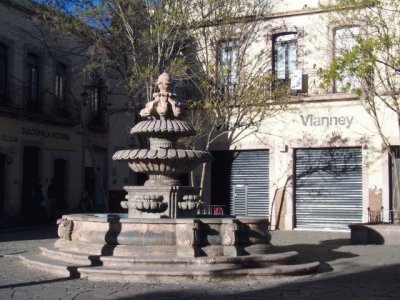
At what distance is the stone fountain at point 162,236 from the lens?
9086mm

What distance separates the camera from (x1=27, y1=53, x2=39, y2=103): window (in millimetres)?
23522

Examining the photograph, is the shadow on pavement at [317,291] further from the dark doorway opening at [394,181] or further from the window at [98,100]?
the window at [98,100]

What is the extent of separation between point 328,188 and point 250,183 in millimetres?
2950

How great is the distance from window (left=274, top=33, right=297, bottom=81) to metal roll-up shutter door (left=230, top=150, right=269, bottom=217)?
9.98 ft

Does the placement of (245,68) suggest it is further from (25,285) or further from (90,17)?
(25,285)

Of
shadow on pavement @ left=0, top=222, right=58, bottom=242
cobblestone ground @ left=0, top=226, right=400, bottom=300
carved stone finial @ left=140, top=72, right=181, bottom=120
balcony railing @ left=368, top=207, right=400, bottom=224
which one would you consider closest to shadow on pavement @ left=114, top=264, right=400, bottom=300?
cobblestone ground @ left=0, top=226, right=400, bottom=300

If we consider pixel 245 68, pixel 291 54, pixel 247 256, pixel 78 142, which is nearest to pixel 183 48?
pixel 245 68

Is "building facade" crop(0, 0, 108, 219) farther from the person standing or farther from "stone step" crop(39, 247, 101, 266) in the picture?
"stone step" crop(39, 247, 101, 266)

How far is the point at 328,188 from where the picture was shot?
2111 cm

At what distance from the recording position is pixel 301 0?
21719 millimetres

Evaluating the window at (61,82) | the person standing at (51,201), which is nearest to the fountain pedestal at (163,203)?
the person standing at (51,201)

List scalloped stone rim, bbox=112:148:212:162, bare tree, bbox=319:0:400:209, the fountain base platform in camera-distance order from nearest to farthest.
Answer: the fountain base platform → scalloped stone rim, bbox=112:148:212:162 → bare tree, bbox=319:0:400:209

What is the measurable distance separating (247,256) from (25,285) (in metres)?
3.42

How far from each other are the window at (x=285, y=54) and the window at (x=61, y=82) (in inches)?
367
